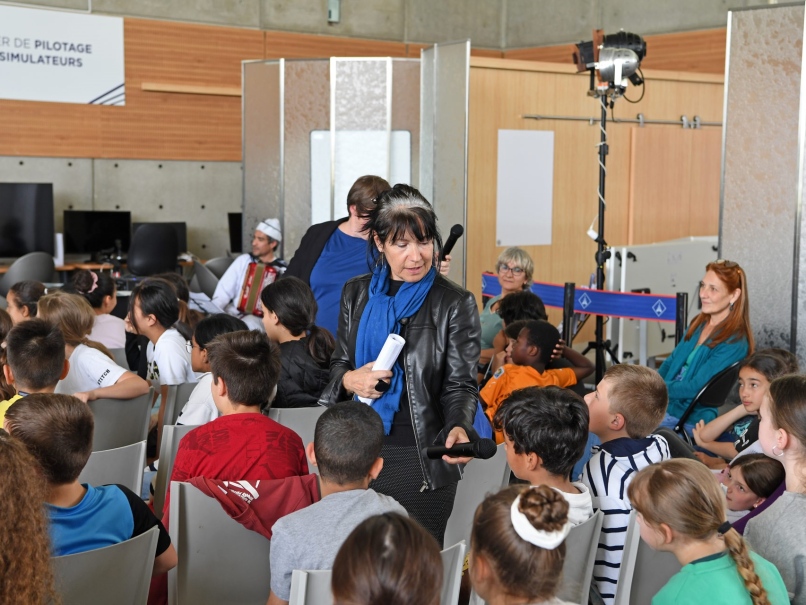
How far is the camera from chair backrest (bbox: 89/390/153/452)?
343 centimetres

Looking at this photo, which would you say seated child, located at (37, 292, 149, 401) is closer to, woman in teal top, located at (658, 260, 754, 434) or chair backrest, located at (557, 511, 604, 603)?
chair backrest, located at (557, 511, 604, 603)

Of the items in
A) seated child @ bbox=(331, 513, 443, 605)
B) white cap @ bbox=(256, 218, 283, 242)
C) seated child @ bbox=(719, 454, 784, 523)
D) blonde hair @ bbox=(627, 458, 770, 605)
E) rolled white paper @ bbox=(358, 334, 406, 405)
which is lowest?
seated child @ bbox=(719, 454, 784, 523)

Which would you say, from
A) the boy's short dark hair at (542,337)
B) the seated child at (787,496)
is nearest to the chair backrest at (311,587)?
the seated child at (787,496)

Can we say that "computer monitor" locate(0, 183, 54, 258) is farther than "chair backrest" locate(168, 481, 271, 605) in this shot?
Yes

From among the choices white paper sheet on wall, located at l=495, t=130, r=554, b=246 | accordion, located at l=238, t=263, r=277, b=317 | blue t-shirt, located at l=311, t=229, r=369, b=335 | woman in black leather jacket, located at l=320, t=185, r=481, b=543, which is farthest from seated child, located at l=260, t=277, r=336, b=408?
white paper sheet on wall, located at l=495, t=130, r=554, b=246

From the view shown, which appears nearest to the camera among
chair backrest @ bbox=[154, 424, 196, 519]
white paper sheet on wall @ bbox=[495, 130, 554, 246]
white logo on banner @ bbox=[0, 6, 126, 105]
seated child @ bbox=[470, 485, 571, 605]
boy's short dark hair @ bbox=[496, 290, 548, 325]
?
seated child @ bbox=[470, 485, 571, 605]

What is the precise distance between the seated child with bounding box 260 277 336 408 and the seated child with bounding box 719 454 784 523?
150 centimetres

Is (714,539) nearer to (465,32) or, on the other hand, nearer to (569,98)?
(569,98)

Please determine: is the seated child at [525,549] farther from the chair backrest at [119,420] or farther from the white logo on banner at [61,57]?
the white logo on banner at [61,57]

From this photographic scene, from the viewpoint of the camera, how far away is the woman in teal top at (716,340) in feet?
13.4

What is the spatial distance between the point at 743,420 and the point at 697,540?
75.1 inches

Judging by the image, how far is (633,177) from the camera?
857 cm

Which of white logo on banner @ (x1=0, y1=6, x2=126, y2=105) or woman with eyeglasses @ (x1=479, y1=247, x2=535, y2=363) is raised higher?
white logo on banner @ (x1=0, y1=6, x2=126, y2=105)

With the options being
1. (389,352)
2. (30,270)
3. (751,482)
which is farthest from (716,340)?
(30,270)
